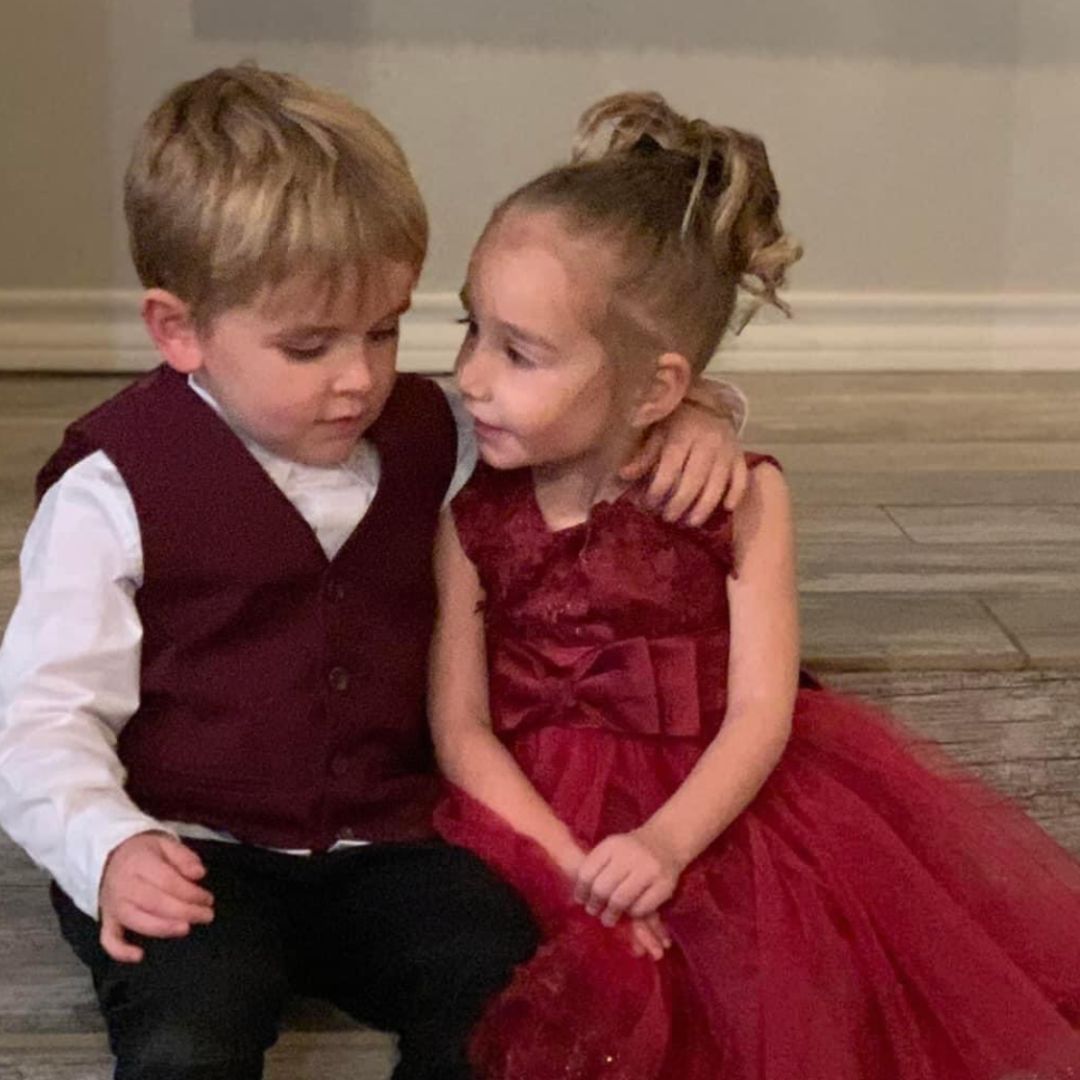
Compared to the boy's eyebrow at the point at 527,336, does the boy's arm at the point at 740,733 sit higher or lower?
lower

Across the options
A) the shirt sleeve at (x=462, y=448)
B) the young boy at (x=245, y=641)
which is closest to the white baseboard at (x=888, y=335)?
the shirt sleeve at (x=462, y=448)

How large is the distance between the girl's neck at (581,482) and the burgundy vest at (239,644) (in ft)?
0.40

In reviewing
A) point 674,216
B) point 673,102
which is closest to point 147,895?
point 674,216

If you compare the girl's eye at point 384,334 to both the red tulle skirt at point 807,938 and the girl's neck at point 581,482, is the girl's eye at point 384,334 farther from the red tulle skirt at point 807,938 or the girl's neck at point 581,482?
the red tulle skirt at point 807,938

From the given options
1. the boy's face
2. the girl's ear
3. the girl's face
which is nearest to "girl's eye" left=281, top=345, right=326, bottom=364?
the boy's face

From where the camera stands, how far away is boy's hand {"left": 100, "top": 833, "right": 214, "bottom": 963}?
0.87 metres

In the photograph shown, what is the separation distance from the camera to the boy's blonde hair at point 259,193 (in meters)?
0.91

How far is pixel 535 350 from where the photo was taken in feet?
3.26

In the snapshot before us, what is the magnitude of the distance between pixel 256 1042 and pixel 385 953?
99mm

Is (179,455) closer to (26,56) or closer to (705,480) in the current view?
(705,480)

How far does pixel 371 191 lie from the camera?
36.6 inches

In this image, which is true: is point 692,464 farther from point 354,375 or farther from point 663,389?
point 354,375

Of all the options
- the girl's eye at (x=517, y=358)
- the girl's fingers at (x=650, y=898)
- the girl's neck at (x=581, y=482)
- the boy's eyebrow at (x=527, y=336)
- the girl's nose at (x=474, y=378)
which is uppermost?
the boy's eyebrow at (x=527, y=336)

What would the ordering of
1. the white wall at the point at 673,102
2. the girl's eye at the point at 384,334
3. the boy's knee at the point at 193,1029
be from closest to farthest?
the boy's knee at the point at 193,1029 < the girl's eye at the point at 384,334 < the white wall at the point at 673,102
